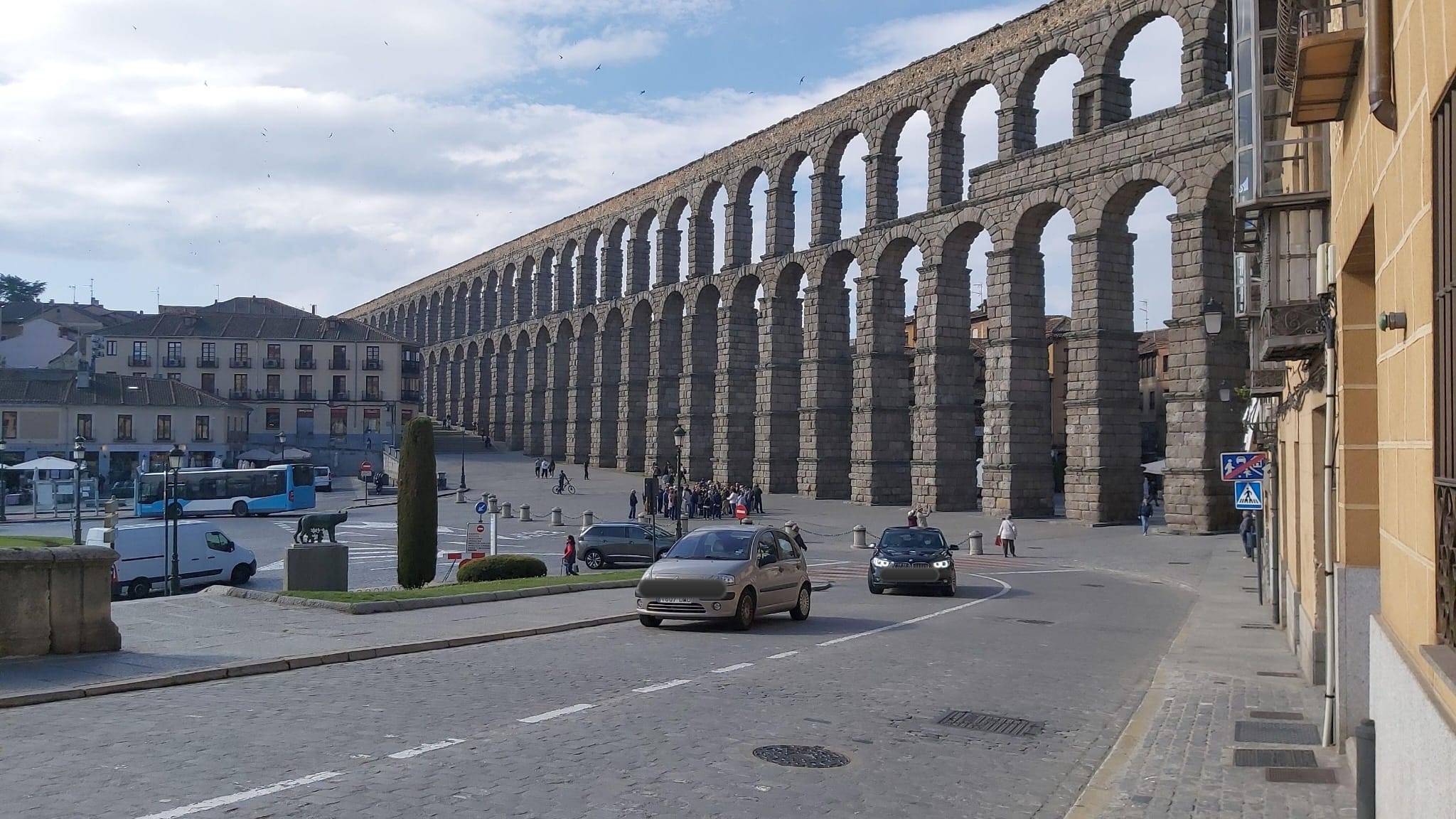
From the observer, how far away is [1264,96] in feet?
43.0

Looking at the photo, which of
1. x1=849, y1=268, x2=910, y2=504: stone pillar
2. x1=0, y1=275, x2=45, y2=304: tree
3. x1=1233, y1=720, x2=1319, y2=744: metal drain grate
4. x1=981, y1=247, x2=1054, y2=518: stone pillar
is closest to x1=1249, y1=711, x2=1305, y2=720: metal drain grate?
x1=1233, y1=720, x2=1319, y2=744: metal drain grate

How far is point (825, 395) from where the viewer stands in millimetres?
59812

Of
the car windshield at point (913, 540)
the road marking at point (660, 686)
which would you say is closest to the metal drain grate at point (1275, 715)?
the road marking at point (660, 686)

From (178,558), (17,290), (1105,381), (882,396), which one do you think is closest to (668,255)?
(882,396)

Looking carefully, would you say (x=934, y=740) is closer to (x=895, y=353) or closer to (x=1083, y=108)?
(x=1083, y=108)

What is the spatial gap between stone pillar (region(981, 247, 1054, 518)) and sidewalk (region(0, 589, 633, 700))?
2928 centimetres

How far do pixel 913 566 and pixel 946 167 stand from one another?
105 ft

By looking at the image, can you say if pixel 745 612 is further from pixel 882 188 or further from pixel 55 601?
pixel 882 188

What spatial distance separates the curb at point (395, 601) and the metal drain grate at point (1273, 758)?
1230cm

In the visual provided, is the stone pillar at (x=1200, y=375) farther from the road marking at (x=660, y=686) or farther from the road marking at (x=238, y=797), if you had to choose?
the road marking at (x=238, y=797)

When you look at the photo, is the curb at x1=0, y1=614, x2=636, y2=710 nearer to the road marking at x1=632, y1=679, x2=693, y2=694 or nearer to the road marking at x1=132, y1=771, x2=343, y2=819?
the road marking at x1=632, y1=679, x2=693, y2=694

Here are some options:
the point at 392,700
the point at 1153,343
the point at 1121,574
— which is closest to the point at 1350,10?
the point at 392,700

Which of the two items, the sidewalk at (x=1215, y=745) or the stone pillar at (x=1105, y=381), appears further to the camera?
the stone pillar at (x=1105, y=381)

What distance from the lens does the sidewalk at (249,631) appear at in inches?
450
